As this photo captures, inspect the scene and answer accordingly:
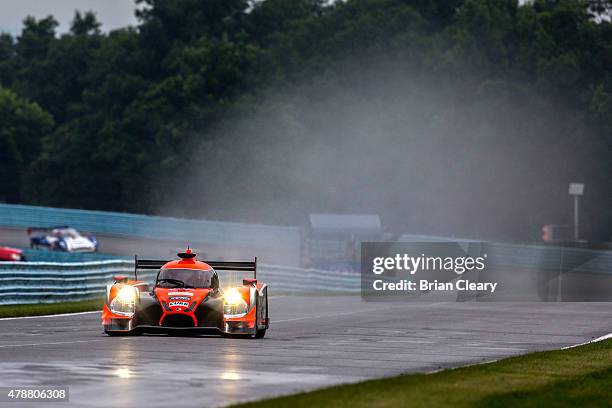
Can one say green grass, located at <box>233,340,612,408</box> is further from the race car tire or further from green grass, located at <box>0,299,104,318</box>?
green grass, located at <box>0,299,104,318</box>

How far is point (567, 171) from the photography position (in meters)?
84.9

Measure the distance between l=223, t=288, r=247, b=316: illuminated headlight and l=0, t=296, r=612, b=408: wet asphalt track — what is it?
1.60 feet

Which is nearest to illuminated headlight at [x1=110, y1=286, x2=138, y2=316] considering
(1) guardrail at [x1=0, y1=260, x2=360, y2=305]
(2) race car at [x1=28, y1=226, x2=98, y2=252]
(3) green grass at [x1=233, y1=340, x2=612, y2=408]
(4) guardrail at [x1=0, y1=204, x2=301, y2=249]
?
(3) green grass at [x1=233, y1=340, x2=612, y2=408]

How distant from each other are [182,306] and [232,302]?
886 millimetres

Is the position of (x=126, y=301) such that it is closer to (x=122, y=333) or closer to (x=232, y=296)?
(x=122, y=333)

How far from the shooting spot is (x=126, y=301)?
2081cm

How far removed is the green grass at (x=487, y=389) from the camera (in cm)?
1266

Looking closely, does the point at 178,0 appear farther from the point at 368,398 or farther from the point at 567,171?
the point at 368,398

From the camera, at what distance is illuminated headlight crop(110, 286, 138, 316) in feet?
68.2

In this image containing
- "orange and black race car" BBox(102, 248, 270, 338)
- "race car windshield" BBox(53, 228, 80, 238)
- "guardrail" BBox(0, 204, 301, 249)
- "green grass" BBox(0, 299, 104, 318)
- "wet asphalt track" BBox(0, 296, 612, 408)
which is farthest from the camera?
"guardrail" BBox(0, 204, 301, 249)

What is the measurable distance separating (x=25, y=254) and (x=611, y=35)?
47.0 meters

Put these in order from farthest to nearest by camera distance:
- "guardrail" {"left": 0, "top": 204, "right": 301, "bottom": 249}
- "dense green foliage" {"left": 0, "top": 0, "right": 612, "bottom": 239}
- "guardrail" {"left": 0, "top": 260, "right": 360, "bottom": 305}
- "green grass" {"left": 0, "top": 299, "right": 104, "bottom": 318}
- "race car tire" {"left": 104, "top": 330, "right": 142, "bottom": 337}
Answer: "dense green foliage" {"left": 0, "top": 0, "right": 612, "bottom": 239}, "guardrail" {"left": 0, "top": 204, "right": 301, "bottom": 249}, "guardrail" {"left": 0, "top": 260, "right": 360, "bottom": 305}, "green grass" {"left": 0, "top": 299, "right": 104, "bottom": 318}, "race car tire" {"left": 104, "top": 330, "right": 142, "bottom": 337}

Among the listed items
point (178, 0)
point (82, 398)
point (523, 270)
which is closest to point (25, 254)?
point (523, 270)

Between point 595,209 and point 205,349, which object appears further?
point 595,209
